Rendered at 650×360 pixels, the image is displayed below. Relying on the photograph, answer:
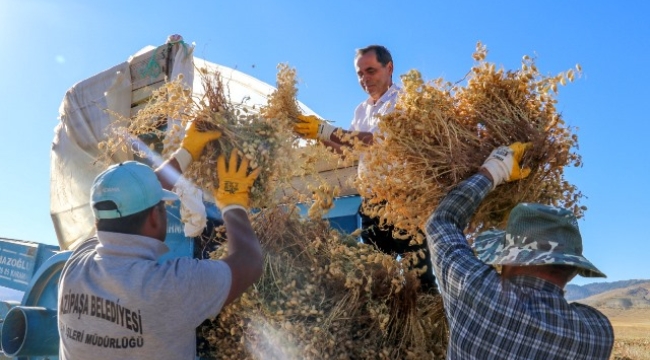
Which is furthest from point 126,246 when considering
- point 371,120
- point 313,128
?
point 371,120

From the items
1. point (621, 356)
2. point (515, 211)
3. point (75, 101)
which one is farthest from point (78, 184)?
point (621, 356)

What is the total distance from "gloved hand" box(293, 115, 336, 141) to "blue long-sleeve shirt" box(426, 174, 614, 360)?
116 cm

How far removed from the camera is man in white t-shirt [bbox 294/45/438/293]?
3.15m

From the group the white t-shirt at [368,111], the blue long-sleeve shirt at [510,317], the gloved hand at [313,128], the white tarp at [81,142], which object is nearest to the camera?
the blue long-sleeve shirt at [510,317]

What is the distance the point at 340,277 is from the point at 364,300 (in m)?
0.14

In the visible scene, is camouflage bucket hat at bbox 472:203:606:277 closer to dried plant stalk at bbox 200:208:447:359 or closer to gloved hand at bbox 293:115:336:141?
dried plant stalk at bbox 200:208:447:359

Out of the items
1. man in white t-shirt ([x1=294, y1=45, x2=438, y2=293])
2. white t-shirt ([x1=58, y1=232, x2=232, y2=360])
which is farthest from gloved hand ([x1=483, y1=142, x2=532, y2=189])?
white t-shirt ([x1=58, y1=232, x2=232, y2=360])

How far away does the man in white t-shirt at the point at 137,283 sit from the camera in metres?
2.03

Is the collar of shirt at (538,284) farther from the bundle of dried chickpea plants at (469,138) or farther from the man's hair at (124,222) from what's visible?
the man's hair at (124,222)

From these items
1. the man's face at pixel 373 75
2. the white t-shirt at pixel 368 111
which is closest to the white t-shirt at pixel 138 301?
the white t-shirt at pixel 368 111

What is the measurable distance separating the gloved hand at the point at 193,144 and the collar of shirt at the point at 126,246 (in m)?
0.55

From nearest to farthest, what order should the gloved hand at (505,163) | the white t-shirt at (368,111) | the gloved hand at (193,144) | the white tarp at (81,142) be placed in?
the gloved hand at (505,163) → the gloved hand at (193,144) → the white t-shirt at (368,111) → the white tarp at (81,142)

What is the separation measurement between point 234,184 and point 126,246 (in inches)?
21.3

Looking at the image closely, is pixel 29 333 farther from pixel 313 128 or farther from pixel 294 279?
pixel 313 128
